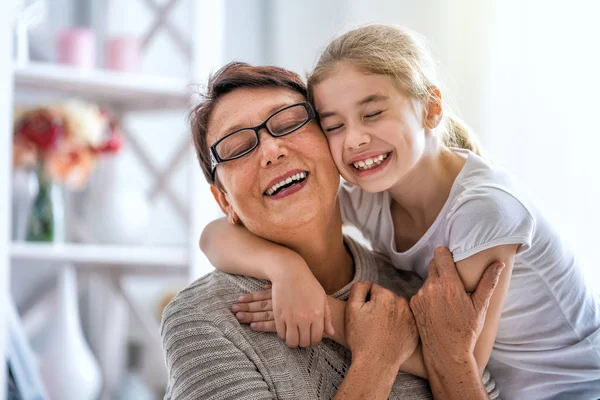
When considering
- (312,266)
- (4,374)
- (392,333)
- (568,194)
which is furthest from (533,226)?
(4,374)

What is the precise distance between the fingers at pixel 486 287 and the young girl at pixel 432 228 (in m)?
0.02

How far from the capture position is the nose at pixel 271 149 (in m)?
1.61

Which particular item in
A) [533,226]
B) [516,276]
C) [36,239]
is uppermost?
[533,226]

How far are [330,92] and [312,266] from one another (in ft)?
1.35

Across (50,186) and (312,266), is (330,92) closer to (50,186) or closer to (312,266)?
(312,266)

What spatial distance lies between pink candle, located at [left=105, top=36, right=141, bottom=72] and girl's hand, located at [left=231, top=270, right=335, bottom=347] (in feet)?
6.16

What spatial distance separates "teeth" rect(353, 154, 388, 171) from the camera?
171 cm

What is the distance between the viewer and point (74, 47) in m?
3.04

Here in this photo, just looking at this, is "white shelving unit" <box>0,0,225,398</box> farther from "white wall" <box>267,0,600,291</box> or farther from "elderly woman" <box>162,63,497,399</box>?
"elderly woman" <box>162,63,497,399</box>

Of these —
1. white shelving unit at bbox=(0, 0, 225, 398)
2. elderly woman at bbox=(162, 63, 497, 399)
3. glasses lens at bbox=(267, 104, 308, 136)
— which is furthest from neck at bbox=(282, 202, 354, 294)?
white shelving unit at bbox=(0, 0, 225, 398)

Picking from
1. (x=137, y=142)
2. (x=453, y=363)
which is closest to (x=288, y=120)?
(x=453, y=363)

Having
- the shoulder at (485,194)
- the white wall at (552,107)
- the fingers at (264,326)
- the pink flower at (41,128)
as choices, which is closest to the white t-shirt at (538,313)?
the shoulder at (485,194)

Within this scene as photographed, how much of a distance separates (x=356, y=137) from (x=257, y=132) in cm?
22

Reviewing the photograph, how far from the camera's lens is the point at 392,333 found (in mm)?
1597
